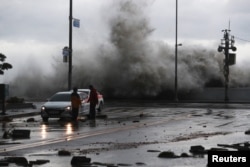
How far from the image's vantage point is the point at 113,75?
6500cm

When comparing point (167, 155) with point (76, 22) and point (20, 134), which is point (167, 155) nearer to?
point (20, 134)

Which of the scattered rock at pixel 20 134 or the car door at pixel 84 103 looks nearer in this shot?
the scattered rock at pixel 20 134

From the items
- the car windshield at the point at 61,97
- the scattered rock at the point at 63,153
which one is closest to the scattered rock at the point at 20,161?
the scattered rock at the point at 63,153

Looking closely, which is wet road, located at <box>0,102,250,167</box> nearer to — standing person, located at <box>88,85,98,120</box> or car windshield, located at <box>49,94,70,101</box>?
standing person, located at <box>88,85,98,120</box>

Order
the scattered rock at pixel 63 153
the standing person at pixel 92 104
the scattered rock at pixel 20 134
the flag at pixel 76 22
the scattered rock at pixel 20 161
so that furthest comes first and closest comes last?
the flag at pixel 76 22 → the standing person at pixel 92 104 → the scattered rock at pixel 20 134 → the scattered rock at pixel 63 153 → the scattered rock at pixel 20 161

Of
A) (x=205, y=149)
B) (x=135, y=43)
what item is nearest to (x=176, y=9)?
(x=135, y=43)

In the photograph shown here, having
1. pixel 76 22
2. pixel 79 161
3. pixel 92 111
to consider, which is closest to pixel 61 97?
pixel 92 111

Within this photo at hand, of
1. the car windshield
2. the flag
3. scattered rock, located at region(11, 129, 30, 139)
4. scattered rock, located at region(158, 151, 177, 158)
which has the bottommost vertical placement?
scattered rock, located at region(11, 129, 30, 139)

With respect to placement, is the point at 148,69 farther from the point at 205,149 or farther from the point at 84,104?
the point at 205,149

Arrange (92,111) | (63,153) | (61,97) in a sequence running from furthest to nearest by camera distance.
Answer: (61,97)
(92,111)
(63,153)

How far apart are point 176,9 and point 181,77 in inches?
479

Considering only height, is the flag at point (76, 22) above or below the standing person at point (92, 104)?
above

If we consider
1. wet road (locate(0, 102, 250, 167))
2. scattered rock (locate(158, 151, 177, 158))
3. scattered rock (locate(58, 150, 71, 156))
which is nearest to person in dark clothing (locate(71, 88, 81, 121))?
wet road (locate(0, 102, 250, 167))

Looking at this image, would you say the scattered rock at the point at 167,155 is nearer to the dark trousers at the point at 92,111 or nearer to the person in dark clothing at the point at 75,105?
the person in dark clothing at the point at 75,105
